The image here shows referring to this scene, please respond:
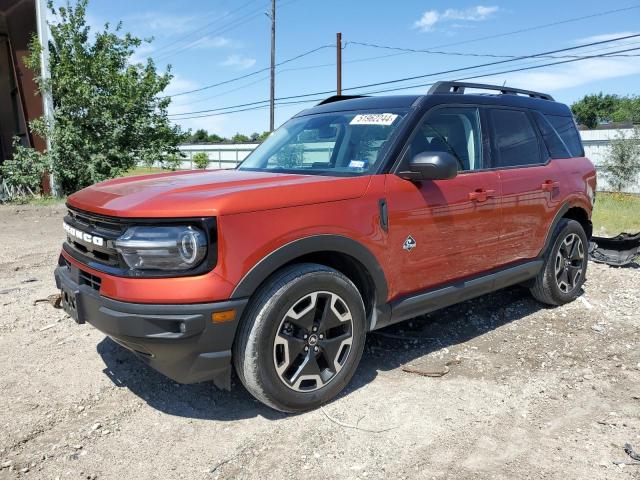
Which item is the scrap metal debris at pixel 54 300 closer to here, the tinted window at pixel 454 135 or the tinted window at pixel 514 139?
the tinted window at pixel 454 135

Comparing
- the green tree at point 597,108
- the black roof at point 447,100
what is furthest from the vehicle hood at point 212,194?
the green tree at point 597,108

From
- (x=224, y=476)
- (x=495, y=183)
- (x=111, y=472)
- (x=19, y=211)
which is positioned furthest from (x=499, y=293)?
(x=19, y=211)

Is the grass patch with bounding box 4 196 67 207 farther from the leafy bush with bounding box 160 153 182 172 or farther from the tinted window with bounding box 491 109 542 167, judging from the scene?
the tinted window with bounding box 491 109 542 167

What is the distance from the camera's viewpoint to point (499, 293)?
5.49 meters

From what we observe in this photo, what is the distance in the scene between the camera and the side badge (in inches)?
130

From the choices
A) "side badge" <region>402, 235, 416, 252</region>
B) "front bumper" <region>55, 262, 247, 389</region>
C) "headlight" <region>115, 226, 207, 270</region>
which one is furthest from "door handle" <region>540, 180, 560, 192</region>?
"headlight" <region>115, 226, 207, 270</region>

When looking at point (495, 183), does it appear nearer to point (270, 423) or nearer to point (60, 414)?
point (270, 423)

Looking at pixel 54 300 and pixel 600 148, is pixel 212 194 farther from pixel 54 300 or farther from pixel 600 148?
pixel 600 148

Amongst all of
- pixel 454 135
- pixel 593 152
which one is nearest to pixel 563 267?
pixel 454 135

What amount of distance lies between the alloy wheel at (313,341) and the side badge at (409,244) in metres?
0.58

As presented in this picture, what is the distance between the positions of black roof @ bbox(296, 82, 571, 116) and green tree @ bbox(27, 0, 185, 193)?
11.3m

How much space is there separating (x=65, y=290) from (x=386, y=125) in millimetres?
2343

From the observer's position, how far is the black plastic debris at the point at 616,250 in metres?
6.53

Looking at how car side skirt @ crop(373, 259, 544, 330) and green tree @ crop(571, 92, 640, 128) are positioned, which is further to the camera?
green tree @ crop(571, 92, 640, 128)
